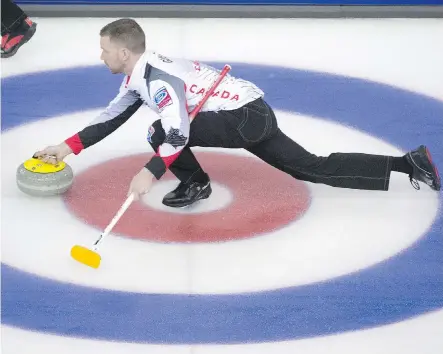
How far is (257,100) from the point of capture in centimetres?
511

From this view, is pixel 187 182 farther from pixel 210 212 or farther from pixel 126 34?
pixel 126 34

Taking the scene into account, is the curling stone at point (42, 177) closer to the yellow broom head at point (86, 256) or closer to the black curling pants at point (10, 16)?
the yellow broom head at point (86, 256)

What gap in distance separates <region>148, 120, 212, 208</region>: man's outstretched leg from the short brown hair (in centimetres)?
59

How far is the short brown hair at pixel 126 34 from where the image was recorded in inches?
189

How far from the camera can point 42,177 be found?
5.16 meters

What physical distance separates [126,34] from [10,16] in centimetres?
279

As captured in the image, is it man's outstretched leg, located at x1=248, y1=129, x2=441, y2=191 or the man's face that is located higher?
the man's face

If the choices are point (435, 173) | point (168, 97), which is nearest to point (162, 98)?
point (168, 97)

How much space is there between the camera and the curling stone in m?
5.17

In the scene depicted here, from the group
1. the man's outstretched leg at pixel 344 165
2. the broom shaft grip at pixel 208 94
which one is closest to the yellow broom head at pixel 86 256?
the broom shaft grip at pixel 208 94

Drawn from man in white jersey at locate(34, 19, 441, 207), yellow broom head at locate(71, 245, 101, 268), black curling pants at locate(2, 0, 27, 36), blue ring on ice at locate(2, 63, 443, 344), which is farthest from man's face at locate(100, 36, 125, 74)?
black curling pants at locate(2, 0, 27, 36)

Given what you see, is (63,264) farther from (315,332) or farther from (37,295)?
(315,332)

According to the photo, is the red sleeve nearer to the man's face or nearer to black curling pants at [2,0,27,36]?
the man's face

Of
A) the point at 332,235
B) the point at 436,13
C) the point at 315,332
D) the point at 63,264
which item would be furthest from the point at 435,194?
the point at 436,13
